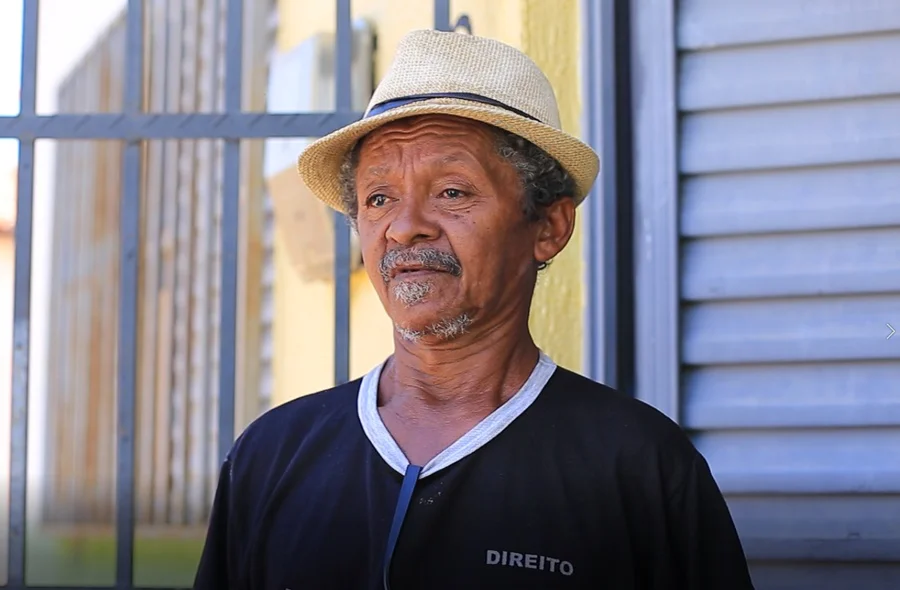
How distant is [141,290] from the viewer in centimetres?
532

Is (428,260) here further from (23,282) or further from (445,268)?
(23,282)

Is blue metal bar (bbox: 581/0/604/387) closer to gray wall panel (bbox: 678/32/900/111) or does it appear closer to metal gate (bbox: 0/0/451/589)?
gray wall panel (bbox: 678/32/900/111)

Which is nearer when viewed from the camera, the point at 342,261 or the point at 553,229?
the point at 553,229

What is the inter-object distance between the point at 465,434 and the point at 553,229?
408mm

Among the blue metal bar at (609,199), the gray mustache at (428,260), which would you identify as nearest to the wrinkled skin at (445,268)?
the gray mustache at (428,260)

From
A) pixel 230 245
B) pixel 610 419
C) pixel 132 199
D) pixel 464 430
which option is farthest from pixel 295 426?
pixel 132 199

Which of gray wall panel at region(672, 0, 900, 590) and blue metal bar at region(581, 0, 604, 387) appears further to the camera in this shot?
blue metal bar at region(581, 0, 604, 387)

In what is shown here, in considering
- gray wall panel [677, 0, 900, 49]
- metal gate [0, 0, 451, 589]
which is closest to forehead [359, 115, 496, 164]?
metal gate [0, 0, 451, 589]

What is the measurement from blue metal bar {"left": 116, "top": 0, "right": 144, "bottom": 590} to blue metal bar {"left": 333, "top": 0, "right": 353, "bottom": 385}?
457 millimetres

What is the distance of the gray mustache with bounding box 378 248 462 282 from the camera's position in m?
1.84

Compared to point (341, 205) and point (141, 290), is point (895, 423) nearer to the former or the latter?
point (341, 205)

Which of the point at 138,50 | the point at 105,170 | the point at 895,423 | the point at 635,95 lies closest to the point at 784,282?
the point at 895,423

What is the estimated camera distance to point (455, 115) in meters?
1.89

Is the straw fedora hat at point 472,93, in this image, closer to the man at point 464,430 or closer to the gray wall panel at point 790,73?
the man at point 464,430
